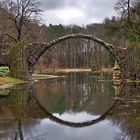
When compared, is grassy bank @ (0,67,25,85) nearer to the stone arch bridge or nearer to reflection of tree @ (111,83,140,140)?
the stone arch bridge

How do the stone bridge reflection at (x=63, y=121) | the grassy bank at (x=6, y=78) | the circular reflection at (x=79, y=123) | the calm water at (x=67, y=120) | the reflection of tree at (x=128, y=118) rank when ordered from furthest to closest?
the grassy bank at (x=6, y=78) < the circular reflection at (x=79, y=123) < the stone bridge reflection at (x=63, y=121) < the reflection of tree at (x=128, y=118) < the calm water at (x=67, y=120)

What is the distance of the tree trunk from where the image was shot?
47.8m

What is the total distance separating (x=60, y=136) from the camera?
557 inches

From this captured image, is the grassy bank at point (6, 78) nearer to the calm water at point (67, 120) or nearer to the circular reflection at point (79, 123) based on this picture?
the calm water at point (67, 120)

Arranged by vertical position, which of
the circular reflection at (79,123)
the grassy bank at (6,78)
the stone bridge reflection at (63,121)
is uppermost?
the grassy bank at (6,78)

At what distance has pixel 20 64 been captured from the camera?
47.9 metres

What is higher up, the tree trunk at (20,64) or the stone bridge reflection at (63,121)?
the tree trunk at (20,64)

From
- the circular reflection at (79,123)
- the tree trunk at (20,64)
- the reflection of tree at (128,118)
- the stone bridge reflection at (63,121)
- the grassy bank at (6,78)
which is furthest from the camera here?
the tree trunk at (20,64)

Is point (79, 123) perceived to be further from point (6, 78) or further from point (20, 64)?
point (20, 64)

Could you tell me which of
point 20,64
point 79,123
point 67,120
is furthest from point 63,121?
point 20,64

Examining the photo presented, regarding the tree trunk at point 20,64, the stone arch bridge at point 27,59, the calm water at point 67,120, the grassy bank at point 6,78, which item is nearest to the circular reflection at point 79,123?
the calm water at point 67,120

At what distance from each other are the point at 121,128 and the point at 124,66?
3367 cm

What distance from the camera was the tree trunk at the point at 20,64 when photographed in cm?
4778

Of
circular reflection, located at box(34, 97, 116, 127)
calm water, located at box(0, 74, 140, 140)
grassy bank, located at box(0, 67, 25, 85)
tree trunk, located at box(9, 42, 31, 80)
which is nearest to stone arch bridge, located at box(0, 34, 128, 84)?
tree trunk, located at box(9, 42, 31, 80)
